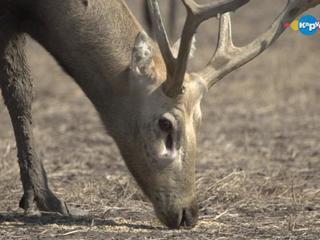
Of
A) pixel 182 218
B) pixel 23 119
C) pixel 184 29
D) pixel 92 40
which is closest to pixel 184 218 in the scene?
pixel 182 218

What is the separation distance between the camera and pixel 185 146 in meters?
7.02

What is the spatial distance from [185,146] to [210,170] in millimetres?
2543

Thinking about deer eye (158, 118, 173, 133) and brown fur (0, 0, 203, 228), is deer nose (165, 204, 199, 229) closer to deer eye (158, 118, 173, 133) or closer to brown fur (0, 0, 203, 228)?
brown fur (0, 0, 203, 228)

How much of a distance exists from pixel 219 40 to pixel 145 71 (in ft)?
1.88

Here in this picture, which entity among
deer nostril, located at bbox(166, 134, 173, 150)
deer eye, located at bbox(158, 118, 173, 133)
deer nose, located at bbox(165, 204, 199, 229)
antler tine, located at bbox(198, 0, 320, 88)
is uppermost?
antler tine, located at bbox(198, 0, 320, 88)

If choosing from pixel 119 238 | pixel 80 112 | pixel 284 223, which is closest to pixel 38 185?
pixel 119 238

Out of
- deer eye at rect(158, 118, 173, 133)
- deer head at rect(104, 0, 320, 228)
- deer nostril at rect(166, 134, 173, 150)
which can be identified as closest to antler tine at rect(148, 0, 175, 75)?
deer head at rect(104, 0, 320, 228)

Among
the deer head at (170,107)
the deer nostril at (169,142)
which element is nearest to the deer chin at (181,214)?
the deer head at (170,107)

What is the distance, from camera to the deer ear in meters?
7.16

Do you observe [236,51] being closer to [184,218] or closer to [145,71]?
[145,71]

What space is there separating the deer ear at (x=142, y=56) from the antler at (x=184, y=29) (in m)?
0.20

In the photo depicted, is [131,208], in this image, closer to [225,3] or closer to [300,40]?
[225,3]

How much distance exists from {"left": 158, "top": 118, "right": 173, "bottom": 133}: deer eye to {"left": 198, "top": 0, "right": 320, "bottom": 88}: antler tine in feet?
1.39

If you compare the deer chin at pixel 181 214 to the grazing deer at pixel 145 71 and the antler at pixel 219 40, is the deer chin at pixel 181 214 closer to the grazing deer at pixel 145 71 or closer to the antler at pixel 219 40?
the grazing deer at pixel 145 71
